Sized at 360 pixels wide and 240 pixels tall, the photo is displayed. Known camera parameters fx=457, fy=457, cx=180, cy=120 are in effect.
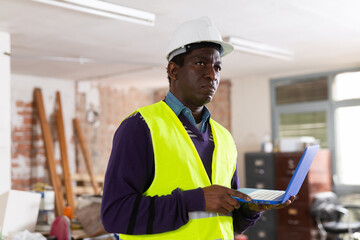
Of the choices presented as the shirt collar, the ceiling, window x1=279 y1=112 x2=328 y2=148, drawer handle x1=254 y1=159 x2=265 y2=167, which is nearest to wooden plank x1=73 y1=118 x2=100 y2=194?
the ceiling

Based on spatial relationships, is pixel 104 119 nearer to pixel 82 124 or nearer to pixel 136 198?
pixel 82 124

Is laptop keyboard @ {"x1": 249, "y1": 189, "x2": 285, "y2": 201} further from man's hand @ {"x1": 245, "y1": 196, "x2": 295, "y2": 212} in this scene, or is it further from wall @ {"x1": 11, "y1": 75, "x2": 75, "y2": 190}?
wall @ {"x1": 11, "y1": 75, "x2": 75, "y2": 190}

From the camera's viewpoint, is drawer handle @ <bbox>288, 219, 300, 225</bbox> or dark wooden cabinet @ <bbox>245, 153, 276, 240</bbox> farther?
dark wooden cabinet @ <bbox>245, 153, 276, 240</bbox>

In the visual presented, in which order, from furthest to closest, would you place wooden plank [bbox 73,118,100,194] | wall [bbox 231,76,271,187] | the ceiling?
wall [bbox 231,76,271,187] → wooden plank [bbox 73,118,100,194] → the ceiling

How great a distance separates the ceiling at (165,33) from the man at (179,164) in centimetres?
241

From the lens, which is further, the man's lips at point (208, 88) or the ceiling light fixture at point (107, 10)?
the ceiling light fixture at point (107, 10)

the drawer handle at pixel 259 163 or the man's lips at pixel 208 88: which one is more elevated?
the man's lips at pixel 208 88

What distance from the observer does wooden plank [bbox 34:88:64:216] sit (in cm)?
701

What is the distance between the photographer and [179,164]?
146 cm

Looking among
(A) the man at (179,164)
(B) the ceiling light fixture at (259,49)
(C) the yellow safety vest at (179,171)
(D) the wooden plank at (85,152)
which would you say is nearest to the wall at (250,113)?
(B) the ceiling light fixture at (259,49)

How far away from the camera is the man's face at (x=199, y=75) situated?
60.4 inches

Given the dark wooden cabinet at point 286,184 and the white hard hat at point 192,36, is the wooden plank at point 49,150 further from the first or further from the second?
the white hard hat at point 192,36

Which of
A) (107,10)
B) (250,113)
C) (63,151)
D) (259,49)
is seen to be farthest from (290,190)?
(250,113)

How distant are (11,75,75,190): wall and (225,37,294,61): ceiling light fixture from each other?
12.8 ft
